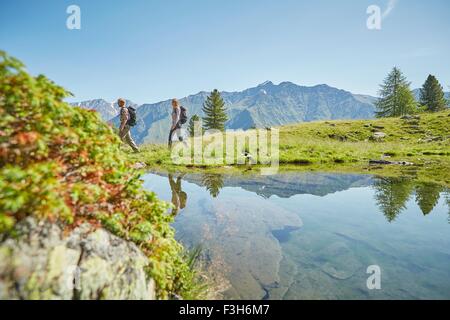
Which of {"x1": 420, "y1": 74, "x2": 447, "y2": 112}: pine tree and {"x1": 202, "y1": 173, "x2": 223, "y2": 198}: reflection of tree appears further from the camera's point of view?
{"x1": 420, "y1": 74, "x2": 447, "y2": 112}: pine tree

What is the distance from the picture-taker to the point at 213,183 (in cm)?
1404

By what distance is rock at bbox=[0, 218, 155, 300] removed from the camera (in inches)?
107

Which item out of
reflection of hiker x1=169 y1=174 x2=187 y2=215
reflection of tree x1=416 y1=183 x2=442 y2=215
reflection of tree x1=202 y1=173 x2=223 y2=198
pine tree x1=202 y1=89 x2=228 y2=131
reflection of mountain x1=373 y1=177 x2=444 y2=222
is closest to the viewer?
reflection of mountain x1=373 y1=177 x2=444 y2=222

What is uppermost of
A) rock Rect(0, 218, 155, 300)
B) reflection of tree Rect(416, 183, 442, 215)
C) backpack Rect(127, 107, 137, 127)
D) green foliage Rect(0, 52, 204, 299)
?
backpack Rect(127, 107, 137, 127)

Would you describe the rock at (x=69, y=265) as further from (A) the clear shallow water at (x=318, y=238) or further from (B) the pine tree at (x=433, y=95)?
(B) the pine tree at (x=433, y=95)

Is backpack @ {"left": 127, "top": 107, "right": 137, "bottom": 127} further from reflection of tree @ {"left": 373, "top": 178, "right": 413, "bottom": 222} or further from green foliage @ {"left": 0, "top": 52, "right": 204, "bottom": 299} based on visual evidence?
reflection of tree @ {"left": 373, "top": 178, "right": 413, "bottom": 222}

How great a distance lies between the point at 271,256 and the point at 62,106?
4.89 metres

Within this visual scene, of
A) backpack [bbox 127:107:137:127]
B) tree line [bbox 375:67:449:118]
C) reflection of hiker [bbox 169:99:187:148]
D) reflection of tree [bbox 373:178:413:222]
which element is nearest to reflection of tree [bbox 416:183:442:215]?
reflection of tree [bbox 373:178:413:222]

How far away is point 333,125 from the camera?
55125 millimetres

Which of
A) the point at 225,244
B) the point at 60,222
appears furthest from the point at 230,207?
the point at 60,222

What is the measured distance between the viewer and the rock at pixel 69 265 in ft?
8.92

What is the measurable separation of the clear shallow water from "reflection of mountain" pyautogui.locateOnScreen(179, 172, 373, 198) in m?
0.10

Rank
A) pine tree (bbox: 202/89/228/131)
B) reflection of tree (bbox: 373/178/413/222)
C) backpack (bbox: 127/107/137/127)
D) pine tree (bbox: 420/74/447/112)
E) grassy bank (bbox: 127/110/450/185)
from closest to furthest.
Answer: reflection of tree (bbox: 373/178/413/222) → backpack (bbox: 127/107/137/127) → grassy bank (bbox: 127/110/450/185) → pine tree (bbox: 202/89/228/131) → pine tree (bbox: 420/74/447/112)

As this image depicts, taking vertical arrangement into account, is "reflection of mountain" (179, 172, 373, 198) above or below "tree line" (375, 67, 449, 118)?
below
